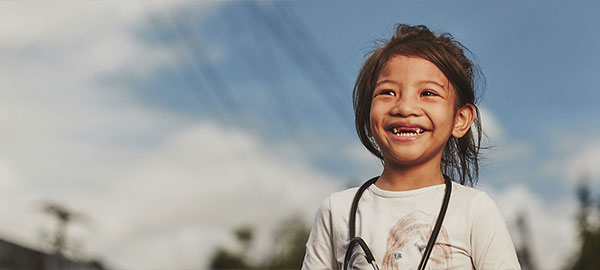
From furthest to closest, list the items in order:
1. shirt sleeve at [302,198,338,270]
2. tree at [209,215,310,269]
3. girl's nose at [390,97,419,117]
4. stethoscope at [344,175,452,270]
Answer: tree at [209,215,310,269] < shirt sleeve at [302,198,338,270] < girl's nose at [390,97,419,117] < stethoscope at [344,175,452,270]

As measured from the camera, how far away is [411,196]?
9.11 feet

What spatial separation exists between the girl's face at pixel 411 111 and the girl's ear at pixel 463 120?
0.07m

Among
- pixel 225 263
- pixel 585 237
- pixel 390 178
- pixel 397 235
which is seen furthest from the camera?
pixel 225 263

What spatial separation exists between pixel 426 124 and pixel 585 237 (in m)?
50.1

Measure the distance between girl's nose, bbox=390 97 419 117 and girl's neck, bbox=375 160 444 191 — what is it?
0.68ft

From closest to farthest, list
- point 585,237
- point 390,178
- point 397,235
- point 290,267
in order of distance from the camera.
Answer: point 397,235 → point 390,178 → point 585,237 → point 290,267

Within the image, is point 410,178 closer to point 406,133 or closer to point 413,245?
point 406,133

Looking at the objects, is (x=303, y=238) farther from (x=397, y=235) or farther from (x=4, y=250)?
(x=397, y=235)

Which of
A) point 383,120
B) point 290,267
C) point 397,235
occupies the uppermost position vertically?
point 290,267

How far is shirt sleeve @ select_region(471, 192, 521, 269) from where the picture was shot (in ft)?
8.77

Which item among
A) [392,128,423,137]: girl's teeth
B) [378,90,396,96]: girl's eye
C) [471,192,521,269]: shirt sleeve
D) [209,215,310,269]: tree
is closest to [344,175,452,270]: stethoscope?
[471,192,521,269]: shirt sleeve

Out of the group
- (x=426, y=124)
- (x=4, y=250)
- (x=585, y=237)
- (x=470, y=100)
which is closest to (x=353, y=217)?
(x=426, y=124)

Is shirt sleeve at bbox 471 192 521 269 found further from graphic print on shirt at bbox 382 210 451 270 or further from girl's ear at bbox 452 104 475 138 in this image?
girl's ear at bbox 452 104 475 138

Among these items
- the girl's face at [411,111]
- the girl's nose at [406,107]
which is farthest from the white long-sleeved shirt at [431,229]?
the girl's nose at [406,107]
